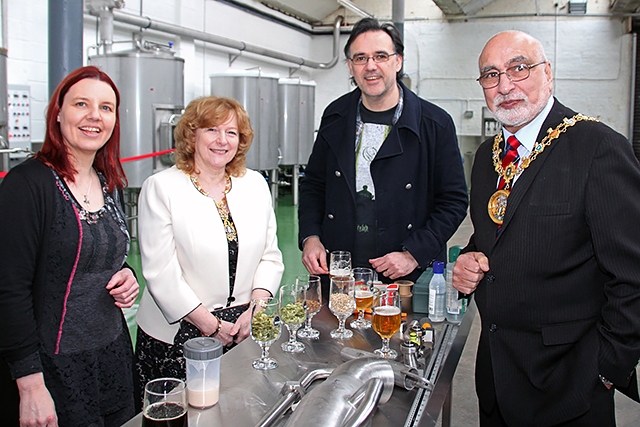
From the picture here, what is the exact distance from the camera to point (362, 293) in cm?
183

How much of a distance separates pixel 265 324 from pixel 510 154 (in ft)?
2.90

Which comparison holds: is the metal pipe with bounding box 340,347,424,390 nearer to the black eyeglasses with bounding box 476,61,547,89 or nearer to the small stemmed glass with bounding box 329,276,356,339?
the small stemmed glass with bounding box 329,276,356,339

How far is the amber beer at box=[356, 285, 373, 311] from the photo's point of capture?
1.81m

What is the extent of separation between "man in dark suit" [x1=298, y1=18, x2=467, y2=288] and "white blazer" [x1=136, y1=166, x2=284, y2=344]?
32 cm

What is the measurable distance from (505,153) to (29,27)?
209 inches

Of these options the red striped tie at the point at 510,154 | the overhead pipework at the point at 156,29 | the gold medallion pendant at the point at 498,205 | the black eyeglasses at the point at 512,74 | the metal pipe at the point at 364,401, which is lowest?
the metal pipe at the point at 364,401

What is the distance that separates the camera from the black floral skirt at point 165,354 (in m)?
2.09

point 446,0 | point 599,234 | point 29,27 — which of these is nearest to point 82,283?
point 599,234

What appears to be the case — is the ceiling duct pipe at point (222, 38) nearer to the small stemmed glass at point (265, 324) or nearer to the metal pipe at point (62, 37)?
the metal pipe at point (62, 37)

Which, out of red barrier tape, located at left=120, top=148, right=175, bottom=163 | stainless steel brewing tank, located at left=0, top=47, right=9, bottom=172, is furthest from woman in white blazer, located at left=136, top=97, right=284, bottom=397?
red barrier tape, located at left=120, top=148, right=175, bottom=163

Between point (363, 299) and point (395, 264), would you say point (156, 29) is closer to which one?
point (395, 264)

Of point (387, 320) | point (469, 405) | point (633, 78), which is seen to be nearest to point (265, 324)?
point (387, 320)

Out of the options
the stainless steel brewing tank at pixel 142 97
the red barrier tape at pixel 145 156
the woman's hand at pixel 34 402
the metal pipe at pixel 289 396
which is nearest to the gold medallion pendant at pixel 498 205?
the metal pipe at pixel 289 396

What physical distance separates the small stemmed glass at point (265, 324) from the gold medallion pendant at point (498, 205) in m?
0.69
